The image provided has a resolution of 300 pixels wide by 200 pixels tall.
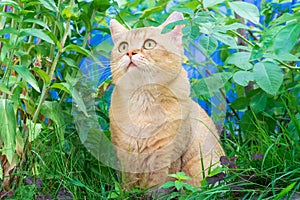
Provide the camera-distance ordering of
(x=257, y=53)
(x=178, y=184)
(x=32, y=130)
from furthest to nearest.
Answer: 1. (x=32, y=130)
2. (x=178, y=184)
3. (x=257, y=53)

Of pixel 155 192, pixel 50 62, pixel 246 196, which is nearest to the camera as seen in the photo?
pixel 246 196

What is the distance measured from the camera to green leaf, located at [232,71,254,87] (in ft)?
4.90

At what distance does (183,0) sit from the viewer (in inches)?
77.9

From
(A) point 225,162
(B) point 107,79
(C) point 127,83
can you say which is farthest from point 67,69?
(A) point 225,162

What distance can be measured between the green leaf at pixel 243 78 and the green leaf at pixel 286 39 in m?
0.42

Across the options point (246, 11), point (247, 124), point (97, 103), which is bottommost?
point (247, 124)

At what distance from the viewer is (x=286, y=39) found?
1057 millimetres

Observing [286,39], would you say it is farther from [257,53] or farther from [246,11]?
[246,11]

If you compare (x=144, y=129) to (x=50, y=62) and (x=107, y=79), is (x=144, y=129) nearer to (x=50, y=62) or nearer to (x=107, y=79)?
(x=107, y=79)

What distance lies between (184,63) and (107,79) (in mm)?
249

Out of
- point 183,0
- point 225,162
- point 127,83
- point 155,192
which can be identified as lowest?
point 155,192

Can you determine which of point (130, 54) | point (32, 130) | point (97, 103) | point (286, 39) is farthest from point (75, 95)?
point (286, 39)

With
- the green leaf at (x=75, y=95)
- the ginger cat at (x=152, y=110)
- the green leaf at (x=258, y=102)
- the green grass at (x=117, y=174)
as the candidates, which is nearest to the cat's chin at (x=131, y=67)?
the ginger cat at (x=152, y=110)

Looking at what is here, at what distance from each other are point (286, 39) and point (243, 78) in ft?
1.49
